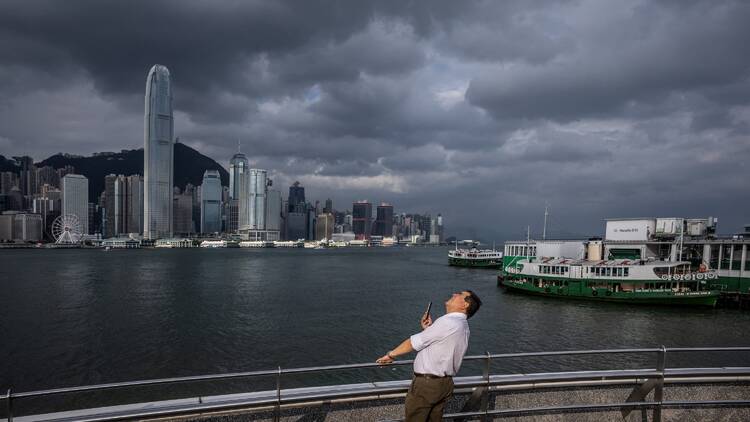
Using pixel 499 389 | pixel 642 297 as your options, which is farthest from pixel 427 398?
pixel 642 297

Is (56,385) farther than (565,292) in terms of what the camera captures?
No

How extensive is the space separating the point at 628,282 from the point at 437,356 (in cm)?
4798

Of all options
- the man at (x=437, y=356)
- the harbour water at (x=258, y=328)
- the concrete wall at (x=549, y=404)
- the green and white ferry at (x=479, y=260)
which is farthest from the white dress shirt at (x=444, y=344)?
the green and white ferry at (x=479, y=260)

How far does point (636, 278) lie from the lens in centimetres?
4316

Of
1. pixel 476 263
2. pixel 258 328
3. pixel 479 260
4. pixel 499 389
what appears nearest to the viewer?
pixel 499 389

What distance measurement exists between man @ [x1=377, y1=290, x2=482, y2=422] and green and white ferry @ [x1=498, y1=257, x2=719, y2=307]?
46.9 metres

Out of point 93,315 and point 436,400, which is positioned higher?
point 436,400

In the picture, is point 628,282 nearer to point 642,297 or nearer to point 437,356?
point 642,297

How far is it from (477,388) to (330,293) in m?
52.0

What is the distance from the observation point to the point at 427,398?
4488 millimetres

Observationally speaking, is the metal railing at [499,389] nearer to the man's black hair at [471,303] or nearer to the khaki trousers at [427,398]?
the khaki trousers at [427,398]

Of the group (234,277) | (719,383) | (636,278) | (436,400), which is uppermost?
(436,400)

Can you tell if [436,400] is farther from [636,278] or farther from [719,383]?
[636,278]

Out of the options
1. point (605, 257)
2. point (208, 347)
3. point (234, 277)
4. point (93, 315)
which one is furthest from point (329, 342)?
point (234, 277)
